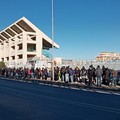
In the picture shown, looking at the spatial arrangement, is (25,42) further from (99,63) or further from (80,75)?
(80,75)

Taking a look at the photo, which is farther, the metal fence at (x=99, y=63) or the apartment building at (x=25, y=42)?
the apartment building at (x=25, y=42)

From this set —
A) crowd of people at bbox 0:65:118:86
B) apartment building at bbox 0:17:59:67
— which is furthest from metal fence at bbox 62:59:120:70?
apartment building at bbox 0:17:59:67

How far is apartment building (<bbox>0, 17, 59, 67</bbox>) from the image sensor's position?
7819 cm

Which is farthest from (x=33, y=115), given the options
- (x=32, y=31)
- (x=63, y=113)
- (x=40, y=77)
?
(x=32, y=31)

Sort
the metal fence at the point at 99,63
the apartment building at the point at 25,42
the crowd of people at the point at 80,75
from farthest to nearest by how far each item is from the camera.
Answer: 1. the apartment building at the point at 25,42
2. the metal fence at the point at 99,63
3. the crowd of people at the point at 80,75

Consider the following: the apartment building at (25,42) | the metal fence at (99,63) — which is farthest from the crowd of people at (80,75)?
the apartment building at (25,42)

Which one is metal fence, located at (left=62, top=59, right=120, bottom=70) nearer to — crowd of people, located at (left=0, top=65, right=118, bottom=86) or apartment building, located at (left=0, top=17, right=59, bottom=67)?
crowd of people, located at (left=0, top=65, right=118, bottom=86)

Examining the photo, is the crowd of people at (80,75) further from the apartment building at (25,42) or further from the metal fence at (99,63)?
the apartment building at (25,42)

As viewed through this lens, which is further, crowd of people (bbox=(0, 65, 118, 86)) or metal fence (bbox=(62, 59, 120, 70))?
metal fence (bbox=(62, 59, 120, 70))

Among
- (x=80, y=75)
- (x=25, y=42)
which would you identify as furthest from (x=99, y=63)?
(x=25, y=42)

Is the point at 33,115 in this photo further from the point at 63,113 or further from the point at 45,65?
the point at 45,65

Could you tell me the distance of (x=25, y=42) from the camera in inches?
3063

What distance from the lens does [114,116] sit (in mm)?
A: 9852

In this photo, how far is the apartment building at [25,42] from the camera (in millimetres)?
78188
